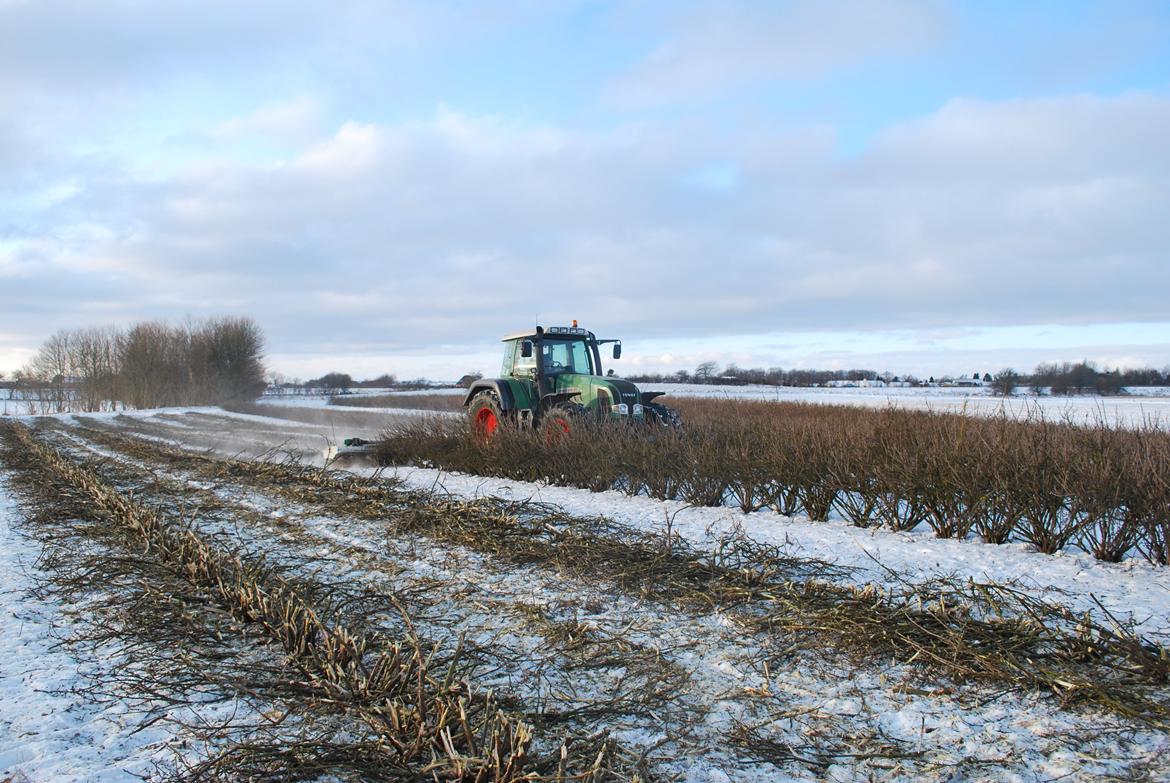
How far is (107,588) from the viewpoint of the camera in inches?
162

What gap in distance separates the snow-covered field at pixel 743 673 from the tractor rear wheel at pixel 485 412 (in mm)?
5338

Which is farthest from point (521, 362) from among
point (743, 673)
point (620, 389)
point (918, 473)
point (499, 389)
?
point (743, 673)

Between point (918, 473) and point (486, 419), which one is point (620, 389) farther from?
point (918, 473)

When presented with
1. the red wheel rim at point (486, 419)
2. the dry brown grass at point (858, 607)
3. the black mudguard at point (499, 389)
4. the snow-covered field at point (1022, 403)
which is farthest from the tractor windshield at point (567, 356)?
the dry brown grass at point (858, 607)

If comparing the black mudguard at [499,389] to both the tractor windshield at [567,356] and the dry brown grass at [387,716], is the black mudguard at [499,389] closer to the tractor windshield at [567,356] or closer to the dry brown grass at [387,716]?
the tractor windshield at [567,356]

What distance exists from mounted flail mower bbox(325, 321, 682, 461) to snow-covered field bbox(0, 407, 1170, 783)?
454cm

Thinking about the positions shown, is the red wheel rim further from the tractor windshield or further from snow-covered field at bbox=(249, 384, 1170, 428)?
snow-covered field at bbox=(249, 384, 1170, 428)

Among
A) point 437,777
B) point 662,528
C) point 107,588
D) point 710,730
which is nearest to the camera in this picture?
point 437,777

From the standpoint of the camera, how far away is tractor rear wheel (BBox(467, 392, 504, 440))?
37.3 feet

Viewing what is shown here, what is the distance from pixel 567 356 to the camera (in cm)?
1189

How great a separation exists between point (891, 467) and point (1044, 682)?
11.4 feet

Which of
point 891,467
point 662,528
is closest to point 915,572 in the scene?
point 891,467

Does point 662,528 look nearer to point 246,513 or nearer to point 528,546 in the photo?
point 528,546

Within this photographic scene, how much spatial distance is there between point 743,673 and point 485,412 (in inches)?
363
